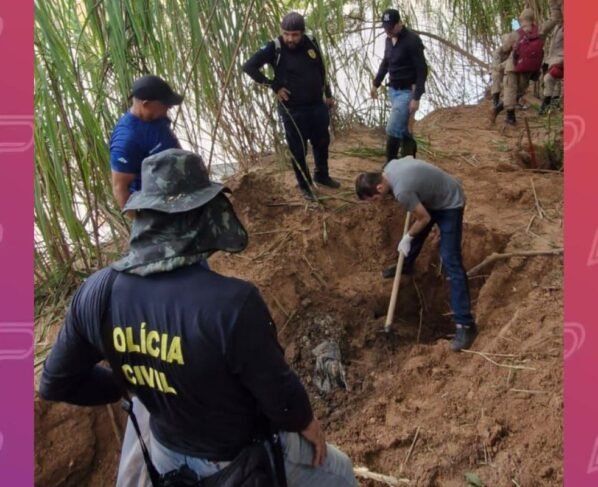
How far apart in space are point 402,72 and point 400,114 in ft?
1.11

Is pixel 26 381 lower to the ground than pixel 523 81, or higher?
lower

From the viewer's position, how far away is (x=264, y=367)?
1418 millimetres

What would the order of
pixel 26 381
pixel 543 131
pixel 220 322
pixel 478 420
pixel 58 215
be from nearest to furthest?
pixel 220 322
pixel 26 381
pixel 478 420
pixel 58 215
pixel 543 131

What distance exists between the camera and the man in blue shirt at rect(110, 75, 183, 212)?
301cm

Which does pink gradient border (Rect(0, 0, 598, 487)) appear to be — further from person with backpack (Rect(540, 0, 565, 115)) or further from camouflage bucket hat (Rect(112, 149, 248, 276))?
person with backpack (Rect(540, 0, 565, 115))

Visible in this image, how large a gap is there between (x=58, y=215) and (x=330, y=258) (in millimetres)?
1872

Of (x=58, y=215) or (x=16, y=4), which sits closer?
(x=16, y=4)

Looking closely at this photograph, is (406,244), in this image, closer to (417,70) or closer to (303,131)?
(303,131)

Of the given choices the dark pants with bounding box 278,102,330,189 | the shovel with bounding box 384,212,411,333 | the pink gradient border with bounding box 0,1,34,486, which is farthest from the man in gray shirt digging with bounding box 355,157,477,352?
the pink gradient border with bounding box 0,1,34,486

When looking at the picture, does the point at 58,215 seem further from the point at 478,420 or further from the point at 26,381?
the point at 478,420

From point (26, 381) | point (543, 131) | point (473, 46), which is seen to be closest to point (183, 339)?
Result: point (26, 381)

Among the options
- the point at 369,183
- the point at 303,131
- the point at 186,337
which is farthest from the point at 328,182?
the point at 186,337

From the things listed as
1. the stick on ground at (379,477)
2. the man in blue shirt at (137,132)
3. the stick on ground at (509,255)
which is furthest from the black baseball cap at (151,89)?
the stick on ground at (509,255)

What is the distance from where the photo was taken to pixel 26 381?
1.46 meters
